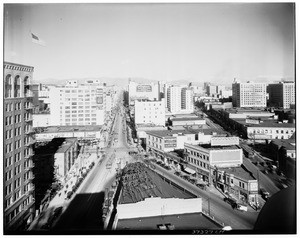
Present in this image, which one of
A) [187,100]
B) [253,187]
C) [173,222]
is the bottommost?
[173,222]

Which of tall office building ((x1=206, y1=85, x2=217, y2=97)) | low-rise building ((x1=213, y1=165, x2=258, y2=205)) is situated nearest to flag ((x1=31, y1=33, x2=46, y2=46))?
tall office building ((x1=206, y1=85, x2=217, y2=97))

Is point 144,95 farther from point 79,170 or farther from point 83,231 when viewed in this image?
point 83,231

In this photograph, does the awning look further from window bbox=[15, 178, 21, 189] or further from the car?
window bbox=[15, 178, 21, 189]

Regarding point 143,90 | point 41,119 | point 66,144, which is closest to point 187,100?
point 143,90

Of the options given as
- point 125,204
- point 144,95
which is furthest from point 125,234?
point 144,95

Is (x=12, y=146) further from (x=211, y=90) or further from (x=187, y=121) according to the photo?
(x=211, y=90)

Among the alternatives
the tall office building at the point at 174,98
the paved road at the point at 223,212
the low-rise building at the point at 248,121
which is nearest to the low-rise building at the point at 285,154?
the low-rise building at the point at 248,121
